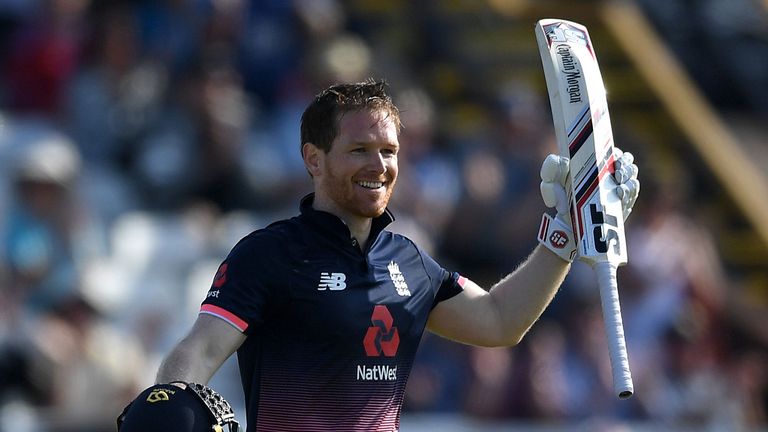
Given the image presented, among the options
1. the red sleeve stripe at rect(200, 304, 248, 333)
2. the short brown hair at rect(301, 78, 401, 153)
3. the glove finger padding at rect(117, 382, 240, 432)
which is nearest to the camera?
the glove finger padding at rect(117, 382, 240, 432)

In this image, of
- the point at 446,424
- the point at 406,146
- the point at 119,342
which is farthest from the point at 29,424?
the point at 406,146

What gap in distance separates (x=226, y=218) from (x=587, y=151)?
17.5 ft

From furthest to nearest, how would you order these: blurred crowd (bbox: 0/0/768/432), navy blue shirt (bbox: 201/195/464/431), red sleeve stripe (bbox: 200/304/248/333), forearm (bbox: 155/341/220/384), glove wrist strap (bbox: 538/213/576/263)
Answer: blurred crowd (bbox: 0/0/768/432)
glove wrist strap (bbox: 538/213/576/263)
navy blue shirt (bbox: 201/195/464/431)
red sleeve stripe (bbox: 200/304/248/333)
forearm (bbox: 155/341/220/384)

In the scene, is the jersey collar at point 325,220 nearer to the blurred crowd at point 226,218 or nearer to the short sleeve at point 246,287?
the short sleeve at point 246,287

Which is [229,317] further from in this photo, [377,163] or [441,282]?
[441,282]

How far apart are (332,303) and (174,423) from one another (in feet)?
2.50

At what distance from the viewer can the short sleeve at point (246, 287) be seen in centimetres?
462

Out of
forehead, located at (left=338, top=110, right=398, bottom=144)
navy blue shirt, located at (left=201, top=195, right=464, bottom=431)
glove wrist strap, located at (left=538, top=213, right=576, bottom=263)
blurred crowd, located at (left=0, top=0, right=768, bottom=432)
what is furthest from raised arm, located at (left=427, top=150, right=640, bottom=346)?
blurred crowd, located at (left=0, top=0, right=768, bottom=432)

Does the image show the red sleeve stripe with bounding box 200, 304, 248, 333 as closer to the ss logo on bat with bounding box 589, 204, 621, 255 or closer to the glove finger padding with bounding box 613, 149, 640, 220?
the ss logo on bat with bounding box 589, 204, 621, 255

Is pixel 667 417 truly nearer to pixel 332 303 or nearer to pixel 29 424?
pixel 29 424

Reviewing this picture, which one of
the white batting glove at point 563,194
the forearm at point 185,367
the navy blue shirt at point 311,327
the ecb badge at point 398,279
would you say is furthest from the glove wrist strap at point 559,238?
the forearm at point 185,367

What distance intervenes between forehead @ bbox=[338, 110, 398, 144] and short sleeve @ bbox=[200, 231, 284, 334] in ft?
1.52

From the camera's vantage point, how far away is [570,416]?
9.94 metres

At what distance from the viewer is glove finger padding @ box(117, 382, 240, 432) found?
4270mm
